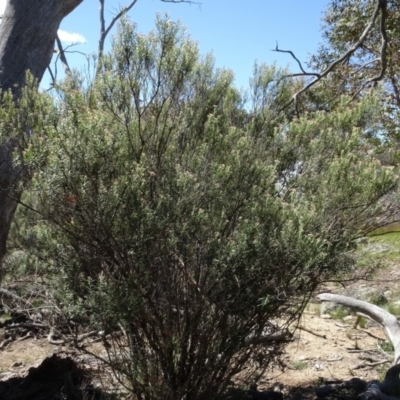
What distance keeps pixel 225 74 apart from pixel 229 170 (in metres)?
0.93

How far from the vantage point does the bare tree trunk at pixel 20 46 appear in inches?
172


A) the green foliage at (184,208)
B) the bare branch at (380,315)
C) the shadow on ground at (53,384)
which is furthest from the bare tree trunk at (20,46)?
the bare branch at (380,315)

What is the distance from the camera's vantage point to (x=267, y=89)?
4641 mm

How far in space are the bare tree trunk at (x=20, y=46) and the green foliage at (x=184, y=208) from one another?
37 centimetres

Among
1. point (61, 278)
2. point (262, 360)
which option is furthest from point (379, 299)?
point (61, 278)

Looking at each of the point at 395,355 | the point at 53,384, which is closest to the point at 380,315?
the point at 395,355

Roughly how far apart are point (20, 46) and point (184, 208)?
1.86m

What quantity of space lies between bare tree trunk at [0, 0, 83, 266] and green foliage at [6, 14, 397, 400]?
14.7 inches

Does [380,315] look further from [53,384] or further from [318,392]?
[53,384]

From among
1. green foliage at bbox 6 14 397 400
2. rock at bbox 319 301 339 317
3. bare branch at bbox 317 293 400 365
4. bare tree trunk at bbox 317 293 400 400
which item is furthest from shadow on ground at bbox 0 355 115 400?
rock at bbox 319 301 339 317

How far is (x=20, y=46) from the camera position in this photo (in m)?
4.53

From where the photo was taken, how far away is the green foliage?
3602 millimetres

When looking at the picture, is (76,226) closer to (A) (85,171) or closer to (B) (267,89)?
(A) (85,171)

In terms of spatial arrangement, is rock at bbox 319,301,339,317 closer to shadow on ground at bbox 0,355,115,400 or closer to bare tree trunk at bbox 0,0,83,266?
shadow on ground at bbox 0,355,115,400
